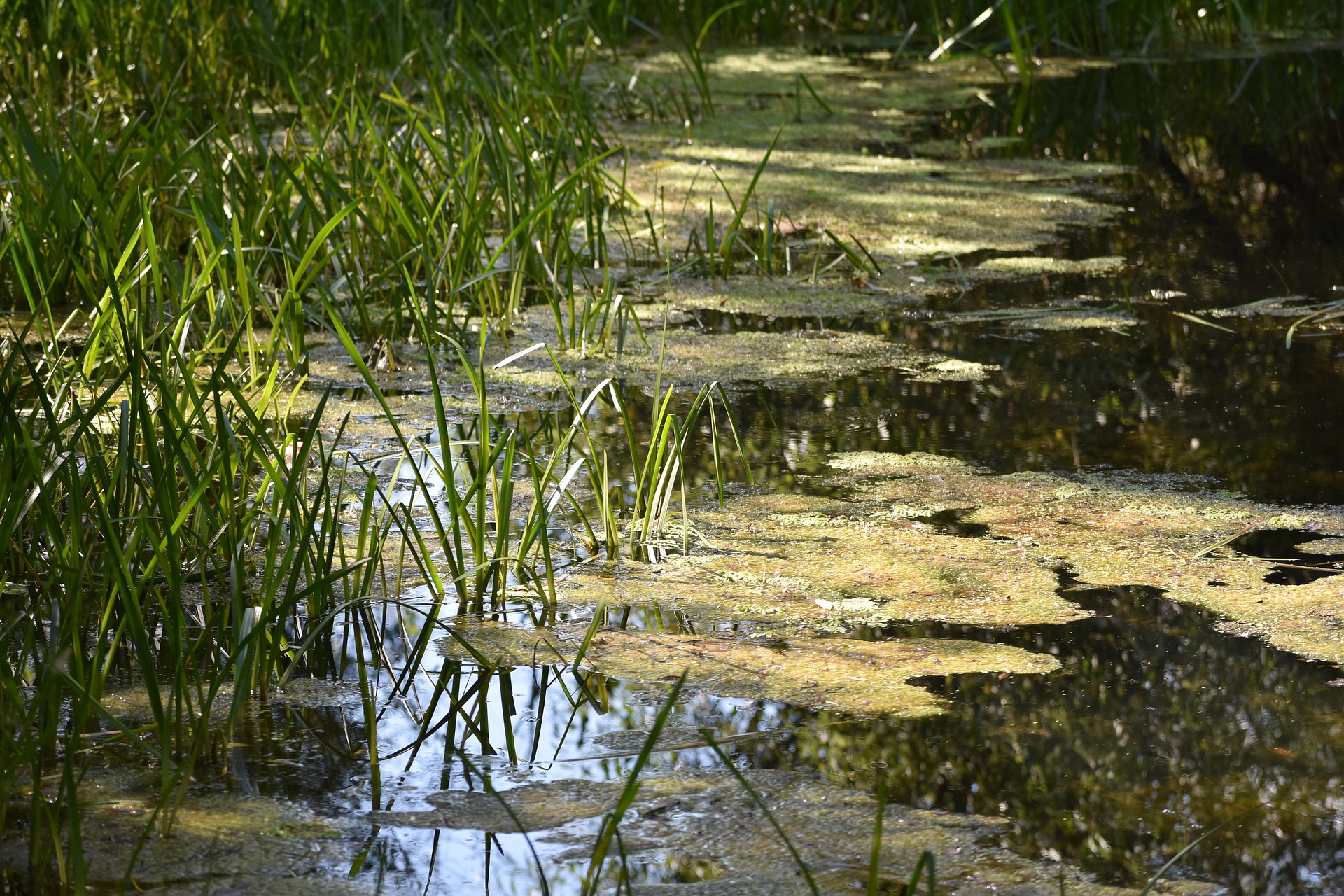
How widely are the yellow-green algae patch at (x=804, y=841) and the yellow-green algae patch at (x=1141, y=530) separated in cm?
54

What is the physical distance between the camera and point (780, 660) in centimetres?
167

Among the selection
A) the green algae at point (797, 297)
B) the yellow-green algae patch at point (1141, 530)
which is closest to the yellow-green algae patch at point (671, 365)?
the green algae at point (797, 297)

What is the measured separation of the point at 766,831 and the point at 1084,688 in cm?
43

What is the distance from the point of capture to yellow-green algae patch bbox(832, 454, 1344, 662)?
176cm

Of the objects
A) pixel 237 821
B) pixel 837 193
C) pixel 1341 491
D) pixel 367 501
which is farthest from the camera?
pixel 837 193

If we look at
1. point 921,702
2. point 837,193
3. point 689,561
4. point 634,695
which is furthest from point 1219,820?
point 837,193

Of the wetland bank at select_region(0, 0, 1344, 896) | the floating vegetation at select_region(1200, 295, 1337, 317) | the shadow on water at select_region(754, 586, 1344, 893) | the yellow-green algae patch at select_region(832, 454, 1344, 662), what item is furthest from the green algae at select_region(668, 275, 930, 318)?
the shadow on water at select_region(754, 586, 1344, 893)

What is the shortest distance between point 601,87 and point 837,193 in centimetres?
145

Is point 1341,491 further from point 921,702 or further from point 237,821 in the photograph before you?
point 237,821

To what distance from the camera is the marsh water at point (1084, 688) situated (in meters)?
1.34

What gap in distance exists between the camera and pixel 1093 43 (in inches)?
253

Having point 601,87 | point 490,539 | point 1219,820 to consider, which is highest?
point 601,87

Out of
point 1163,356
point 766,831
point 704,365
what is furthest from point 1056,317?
point 766,831

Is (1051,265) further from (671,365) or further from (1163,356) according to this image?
(671,365)
